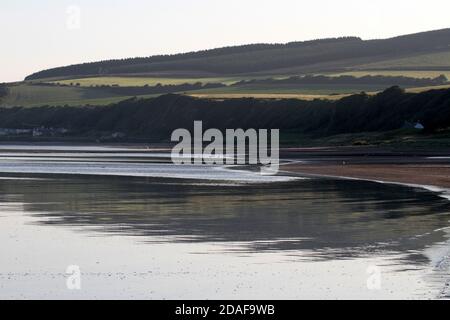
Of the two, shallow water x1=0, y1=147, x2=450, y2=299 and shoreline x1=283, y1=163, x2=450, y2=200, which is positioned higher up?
shallow water x1=0, y1=147, x2=450, y2=299

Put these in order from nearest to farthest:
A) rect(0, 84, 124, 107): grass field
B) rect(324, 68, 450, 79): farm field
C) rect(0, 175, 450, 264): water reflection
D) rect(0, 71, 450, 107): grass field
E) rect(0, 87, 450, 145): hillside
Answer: rect(0, 175, 450, 264): water reflection → rect(0, 87, 450, 145): hillside → rect(0, 71, 450, 107): grass field → rect(324, 68, 450, 79): farm field → rect(0, 84, 124, 107): grass field

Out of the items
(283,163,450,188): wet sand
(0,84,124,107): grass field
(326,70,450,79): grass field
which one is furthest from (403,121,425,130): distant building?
(0,84,124,107): grass field

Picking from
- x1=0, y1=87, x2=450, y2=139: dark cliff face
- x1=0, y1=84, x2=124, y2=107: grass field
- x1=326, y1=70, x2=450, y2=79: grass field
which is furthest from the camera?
x1=0, y1=84, x2=124, y2=107: grass field

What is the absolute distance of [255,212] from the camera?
1211 inches

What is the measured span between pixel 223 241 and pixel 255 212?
22.7ft

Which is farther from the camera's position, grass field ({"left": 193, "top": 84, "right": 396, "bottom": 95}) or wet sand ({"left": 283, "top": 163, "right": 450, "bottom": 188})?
grass field ({"left": 193, "top": 84, "right": 396, "bottom": 95})

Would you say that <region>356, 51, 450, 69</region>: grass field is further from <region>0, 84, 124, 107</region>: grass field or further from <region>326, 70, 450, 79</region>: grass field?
<region>0, 84, 124, 107</region>: grass field

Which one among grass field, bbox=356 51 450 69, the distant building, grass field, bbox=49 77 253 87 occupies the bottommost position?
grass field, bbox=49 77 253 87

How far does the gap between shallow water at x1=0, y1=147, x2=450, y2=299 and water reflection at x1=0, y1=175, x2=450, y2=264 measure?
0.03 meters

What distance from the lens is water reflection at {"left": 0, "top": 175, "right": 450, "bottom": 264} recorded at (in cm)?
2412

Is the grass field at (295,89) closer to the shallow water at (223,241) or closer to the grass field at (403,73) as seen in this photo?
the grass field at (403,73)

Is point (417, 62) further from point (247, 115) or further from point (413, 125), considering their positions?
point (413, 125)

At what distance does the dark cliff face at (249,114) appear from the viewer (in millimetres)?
102062
